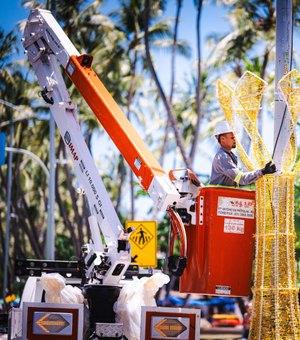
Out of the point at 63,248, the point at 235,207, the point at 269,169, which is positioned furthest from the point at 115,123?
the point at 63,248

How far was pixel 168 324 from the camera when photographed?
1082 cm

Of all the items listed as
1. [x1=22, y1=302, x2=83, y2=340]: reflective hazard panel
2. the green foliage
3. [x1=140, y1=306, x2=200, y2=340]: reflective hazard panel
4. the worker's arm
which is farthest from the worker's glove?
the green foliage

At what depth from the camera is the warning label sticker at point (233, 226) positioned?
11906 mm

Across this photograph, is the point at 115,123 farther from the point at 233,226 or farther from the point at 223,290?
the point at 223,290

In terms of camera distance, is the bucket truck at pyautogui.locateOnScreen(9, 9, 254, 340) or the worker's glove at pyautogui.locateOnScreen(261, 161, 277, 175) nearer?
the worker's glove at pyautogui.locateOnScreen(261, 161, 277, 175)

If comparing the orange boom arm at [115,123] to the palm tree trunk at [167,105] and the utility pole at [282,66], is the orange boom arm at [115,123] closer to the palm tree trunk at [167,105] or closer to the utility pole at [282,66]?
the utility pole at [282,66]


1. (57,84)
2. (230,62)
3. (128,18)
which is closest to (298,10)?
(230,62)

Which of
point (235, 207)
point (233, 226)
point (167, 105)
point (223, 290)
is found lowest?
point (223, 290)

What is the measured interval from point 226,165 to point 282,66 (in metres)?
1.43

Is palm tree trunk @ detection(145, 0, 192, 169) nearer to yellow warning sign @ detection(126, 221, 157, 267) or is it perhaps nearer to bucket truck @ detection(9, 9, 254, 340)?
yellow warning sign @ detection(126, 221, 157, 267)

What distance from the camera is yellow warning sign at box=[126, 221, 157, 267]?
64.5 feet

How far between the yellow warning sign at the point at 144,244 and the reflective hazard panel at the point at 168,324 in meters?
8.65

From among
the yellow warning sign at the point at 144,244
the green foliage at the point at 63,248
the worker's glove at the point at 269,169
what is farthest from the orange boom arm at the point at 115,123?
the green foliage at the point at 63,248

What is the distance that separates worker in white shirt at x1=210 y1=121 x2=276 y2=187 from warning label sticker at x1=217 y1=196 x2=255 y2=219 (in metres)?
0.23
